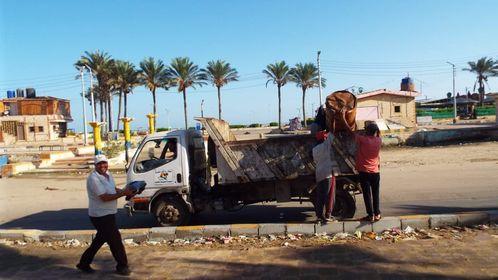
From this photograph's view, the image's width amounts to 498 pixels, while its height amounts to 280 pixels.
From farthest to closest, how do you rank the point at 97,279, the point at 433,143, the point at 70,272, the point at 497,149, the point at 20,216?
the point at 433,143, the point at 497,149, the point at 20,216, the point at 70,272, the point at 97,279

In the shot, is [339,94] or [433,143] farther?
[433,143]

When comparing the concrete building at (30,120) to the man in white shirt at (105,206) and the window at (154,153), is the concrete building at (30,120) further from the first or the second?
the man in white shirt at (105,206)

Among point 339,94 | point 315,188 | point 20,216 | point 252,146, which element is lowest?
point 20,216

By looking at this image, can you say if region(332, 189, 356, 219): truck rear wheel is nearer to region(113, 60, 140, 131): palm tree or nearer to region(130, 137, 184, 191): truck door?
region(130, 137, 184, 191): truck door

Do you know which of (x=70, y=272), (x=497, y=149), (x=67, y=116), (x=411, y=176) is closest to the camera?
(x=70, y=272)

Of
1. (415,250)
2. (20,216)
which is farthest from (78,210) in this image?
(415,250)

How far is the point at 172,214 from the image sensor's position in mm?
9062

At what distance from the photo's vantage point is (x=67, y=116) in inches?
2630

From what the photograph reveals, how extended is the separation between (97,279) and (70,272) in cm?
66

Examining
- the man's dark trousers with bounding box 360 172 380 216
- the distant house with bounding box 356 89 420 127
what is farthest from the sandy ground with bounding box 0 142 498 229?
the distant house with bounding box 356 89 420 127

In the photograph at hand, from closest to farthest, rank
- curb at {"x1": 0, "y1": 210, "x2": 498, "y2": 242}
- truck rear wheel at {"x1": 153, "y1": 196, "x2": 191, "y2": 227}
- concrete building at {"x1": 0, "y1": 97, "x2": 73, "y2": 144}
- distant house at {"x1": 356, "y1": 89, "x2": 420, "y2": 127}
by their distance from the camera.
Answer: curb at {"x1": 0, "y1": 210, "x2": 498, "y2": 242} → truck rear wheel at {"x1": 153, "y1": 196, "x2": 191, "y2": 227} → distant house at {"x1": 356, "y1": 89, "x2": 420, "y2": 127} → concrete building at {"x1": 0, "y1": 97, "x2": 73, "y2": 144}

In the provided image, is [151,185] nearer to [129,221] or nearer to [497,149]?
[129,221]

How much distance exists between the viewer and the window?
9172 millimetres

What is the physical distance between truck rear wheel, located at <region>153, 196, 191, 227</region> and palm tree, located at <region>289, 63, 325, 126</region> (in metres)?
59.0
